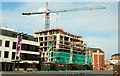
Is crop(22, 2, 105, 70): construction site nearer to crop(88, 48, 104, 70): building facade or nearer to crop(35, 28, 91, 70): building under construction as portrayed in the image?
crop(35, 28, 91, 70): building under construction

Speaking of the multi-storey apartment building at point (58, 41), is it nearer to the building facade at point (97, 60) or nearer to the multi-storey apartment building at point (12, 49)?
the multi-storey apartment building at point (12, 49)

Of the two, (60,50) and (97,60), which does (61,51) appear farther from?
(97,60)

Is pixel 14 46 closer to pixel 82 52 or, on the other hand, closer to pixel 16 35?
pixel 16 35

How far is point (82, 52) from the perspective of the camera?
438 feet

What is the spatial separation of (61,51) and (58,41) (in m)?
4.69

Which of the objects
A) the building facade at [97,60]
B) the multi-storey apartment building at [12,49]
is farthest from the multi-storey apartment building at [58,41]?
the building facade at [97,60]

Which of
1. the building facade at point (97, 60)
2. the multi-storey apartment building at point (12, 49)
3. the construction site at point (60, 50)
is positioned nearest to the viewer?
the multi-storey apartment building at point (12, 49)

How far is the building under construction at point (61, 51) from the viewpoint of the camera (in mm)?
110375

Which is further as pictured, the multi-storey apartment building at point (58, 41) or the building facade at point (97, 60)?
the building facade at point (97, 60)

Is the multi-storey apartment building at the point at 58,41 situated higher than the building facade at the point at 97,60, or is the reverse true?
the multi-storey apartment building at the point at 58,41

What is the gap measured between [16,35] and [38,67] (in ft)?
61.3

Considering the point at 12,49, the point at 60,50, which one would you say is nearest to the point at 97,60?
the point at 60,50

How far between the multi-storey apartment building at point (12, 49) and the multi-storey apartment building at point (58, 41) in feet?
73.9

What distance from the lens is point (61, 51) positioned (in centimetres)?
11525
